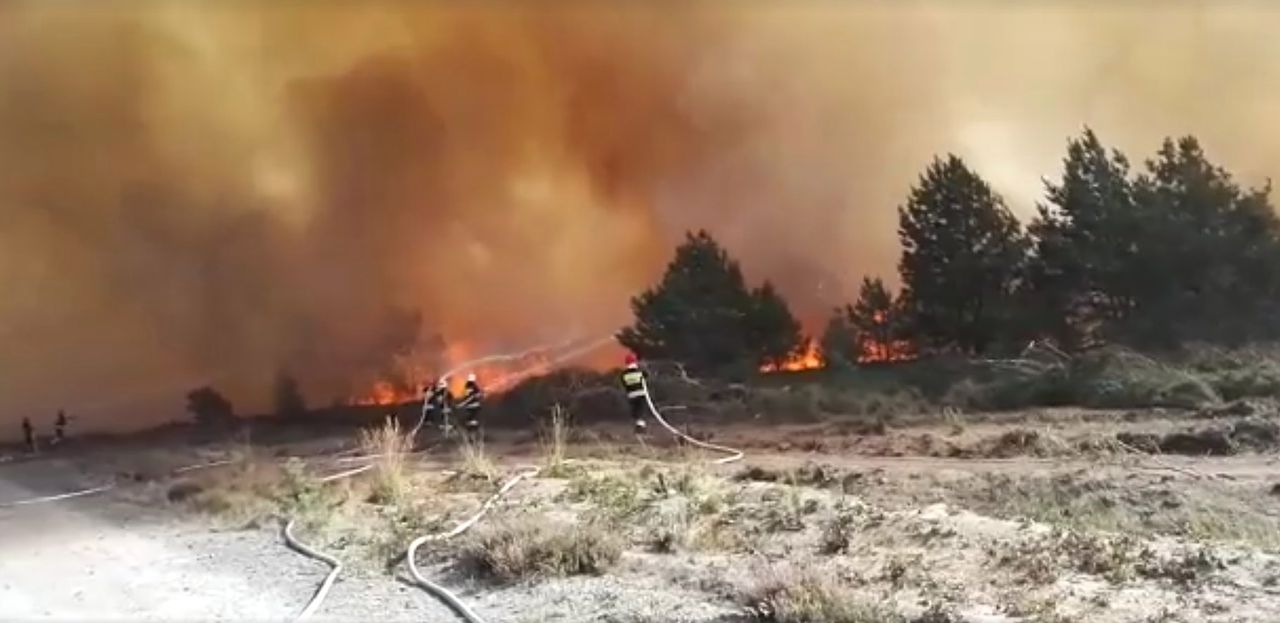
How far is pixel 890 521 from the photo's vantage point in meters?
6.91

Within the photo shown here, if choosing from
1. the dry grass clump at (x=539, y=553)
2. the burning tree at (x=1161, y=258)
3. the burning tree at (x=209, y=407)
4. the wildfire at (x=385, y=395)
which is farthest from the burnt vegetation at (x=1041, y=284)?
the dry grass clump at (x=539, y=553)

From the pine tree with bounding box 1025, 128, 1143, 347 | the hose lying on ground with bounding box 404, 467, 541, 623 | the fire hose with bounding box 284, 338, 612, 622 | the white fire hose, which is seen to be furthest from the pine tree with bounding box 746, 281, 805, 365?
the hose lying on ground with bounding box 404, 467, 541, 623

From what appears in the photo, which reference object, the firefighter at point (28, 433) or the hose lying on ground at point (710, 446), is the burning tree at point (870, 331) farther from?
the firefighter at point (28, 433)

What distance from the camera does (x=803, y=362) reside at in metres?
23.4

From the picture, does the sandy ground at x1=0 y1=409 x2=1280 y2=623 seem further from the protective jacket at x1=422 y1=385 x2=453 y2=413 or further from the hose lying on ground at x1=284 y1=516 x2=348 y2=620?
the protective jacket at x1=422 y1=385 x2=453 y2=413

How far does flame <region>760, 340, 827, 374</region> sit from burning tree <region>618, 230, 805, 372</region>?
13 centimetres

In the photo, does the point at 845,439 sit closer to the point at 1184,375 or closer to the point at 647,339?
the point at 1184,375

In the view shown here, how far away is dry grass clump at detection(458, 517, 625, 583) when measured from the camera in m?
5.94

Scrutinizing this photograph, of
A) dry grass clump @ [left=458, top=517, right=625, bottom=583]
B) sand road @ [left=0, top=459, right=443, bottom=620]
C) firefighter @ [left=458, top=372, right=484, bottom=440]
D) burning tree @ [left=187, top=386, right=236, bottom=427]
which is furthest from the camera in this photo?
burning tree @ [left=187, top=386, right=236, bottom=427]

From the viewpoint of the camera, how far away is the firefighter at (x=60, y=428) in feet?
60.7

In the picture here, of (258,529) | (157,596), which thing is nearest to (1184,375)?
(258,529)

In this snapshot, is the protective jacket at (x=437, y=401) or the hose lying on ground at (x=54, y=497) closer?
the hose lying on ground at (x=54, y=497)

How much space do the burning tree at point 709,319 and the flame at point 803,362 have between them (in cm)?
13

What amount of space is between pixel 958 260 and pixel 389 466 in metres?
15.2
